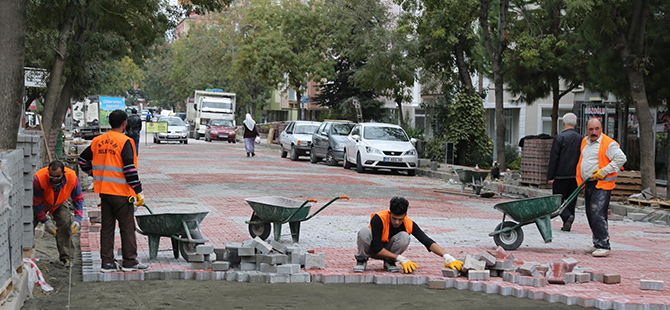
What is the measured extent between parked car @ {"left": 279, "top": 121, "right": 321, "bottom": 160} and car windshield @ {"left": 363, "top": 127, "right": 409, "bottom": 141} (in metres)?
6.25

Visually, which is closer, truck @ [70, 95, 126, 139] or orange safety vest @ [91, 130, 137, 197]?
orange safety vest @ [91, 130, 137, 197]

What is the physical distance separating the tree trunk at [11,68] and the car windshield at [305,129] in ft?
81.4

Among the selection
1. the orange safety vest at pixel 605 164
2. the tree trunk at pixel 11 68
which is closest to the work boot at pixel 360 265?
the orange safety vest at pixel 605 164

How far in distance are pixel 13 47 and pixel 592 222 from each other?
24.4ft

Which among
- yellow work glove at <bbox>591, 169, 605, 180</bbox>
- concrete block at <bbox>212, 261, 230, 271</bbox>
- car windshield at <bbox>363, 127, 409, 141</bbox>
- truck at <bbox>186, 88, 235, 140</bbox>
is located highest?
truck at <bbox>186, 88, 235, 140</bbox>

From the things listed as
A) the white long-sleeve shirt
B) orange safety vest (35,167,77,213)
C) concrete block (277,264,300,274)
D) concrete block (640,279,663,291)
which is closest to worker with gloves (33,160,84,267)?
orange safety vest (35,167,77,213)

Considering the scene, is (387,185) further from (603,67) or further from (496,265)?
(496,265)

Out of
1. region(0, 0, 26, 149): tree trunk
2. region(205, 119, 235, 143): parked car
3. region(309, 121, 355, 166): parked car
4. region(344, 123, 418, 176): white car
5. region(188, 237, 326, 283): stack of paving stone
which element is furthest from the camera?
region(205, 119, 235, 143): parked car

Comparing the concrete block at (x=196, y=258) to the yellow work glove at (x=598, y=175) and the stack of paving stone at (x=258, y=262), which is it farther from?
the yellow work glove at (x=598, y=175)

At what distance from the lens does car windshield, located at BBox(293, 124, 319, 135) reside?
34.0 meters

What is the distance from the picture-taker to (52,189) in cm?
820

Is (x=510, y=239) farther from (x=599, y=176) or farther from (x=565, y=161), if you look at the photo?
(x=565, y=161)

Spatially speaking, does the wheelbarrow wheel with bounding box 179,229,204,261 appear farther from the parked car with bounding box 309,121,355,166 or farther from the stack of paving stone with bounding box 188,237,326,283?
the parked car with bounding box 309,121,355,166

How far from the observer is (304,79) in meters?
55.4
